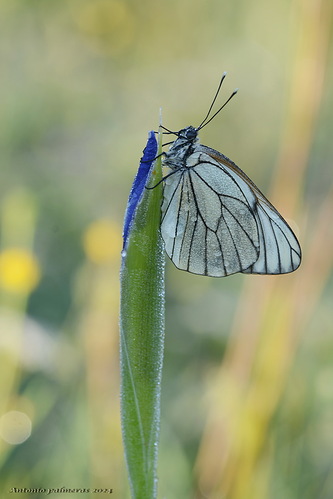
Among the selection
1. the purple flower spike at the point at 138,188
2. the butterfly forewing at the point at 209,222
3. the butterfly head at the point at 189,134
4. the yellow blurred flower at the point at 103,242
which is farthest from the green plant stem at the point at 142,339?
the yellow blurred flower at the point at 103,242

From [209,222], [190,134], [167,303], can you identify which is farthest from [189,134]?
[167,303]

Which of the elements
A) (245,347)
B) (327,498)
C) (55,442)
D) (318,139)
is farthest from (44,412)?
(318,139)

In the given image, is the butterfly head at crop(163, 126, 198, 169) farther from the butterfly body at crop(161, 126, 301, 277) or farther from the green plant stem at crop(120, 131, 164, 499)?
the green plant stem at crop(120, 131, 164, 499)

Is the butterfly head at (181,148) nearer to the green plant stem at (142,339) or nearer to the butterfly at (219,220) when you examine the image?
the butterfly at (219,220)

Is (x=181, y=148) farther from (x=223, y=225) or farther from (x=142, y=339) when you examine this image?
(x=142, y=339)

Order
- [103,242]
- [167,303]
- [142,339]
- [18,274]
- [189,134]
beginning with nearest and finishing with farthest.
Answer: [142,339] < [189,134] < [18,274] < [103,242] < [167,303]
